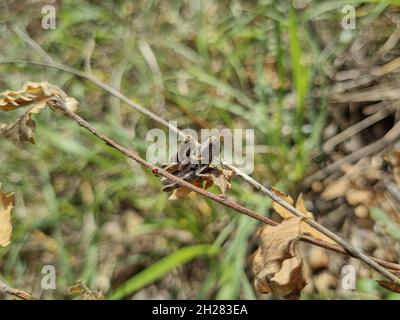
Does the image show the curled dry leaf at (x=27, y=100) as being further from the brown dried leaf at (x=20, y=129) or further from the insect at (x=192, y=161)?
the insect at (x=192, y=161)

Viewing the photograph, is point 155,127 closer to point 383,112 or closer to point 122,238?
point 122,238

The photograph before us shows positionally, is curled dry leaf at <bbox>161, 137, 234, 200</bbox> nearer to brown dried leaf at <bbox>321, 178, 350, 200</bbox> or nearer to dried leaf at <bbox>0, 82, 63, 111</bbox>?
dried leaf at <bbox>0, 82, 63, 111</bbox>

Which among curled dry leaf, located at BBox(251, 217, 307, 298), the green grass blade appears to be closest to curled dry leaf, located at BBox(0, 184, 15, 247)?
curled dry leaf, located at BBox(251, 217, 307, 298)

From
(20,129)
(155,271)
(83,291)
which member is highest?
(20,129)

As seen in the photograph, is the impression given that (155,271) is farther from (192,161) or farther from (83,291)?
(192,161)

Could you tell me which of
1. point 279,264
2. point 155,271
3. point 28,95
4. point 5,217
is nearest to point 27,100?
point 28,95
